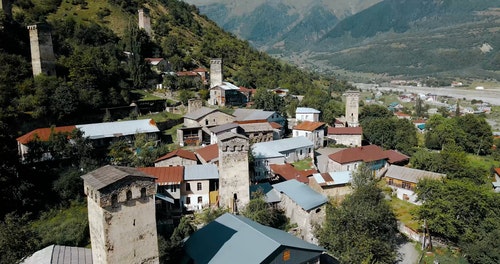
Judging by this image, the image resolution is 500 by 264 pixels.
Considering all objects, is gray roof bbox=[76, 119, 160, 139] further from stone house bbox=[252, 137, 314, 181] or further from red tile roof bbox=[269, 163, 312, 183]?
red tile roof bbox=[269, 163, 312, 183]

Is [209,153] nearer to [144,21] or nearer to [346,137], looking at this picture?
[346,137]

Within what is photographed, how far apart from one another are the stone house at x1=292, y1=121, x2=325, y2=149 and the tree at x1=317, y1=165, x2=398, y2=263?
16.3 meters

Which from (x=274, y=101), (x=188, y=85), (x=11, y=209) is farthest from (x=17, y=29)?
(x=274, y=101)

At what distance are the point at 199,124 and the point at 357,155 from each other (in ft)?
54.4

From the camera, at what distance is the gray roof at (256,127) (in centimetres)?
4094

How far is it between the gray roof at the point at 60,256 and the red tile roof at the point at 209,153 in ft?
47.7

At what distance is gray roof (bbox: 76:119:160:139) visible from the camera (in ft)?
116

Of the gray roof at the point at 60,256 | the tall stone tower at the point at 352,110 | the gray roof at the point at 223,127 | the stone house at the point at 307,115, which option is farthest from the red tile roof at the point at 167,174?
the tall stone tower at the point at 352,110

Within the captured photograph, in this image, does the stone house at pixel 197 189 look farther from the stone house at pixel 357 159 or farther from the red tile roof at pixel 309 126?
the red tile roof at pixel 309 126

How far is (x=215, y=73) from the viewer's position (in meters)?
61.0

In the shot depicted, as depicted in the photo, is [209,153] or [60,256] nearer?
Result: [60,256]

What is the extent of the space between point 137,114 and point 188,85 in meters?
13.9

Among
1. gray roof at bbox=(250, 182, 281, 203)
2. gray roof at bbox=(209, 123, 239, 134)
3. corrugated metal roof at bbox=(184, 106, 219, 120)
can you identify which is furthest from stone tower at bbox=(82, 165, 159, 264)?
corrugated metal roof at bbox=(184, 106, 219, 120)

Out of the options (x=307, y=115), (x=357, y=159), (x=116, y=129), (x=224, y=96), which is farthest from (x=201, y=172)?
(x=224, y=96)
